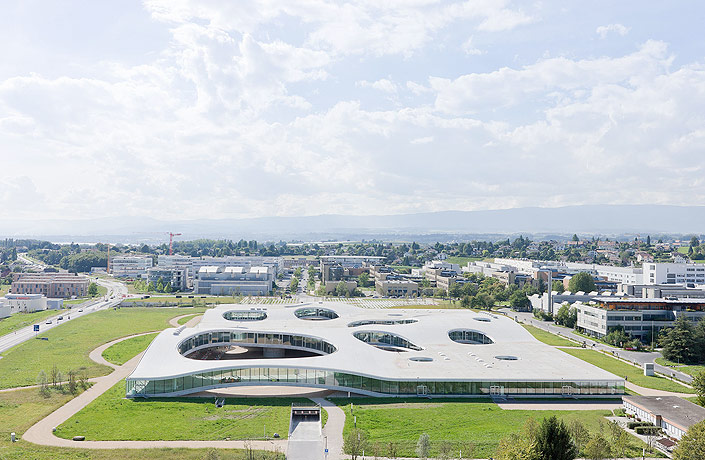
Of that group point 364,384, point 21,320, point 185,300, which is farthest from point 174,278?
point 364,384

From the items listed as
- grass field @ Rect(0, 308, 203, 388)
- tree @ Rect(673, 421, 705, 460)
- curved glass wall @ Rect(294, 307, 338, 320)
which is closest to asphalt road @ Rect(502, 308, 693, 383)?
tree @ Rect(673, 421, 705, 460)

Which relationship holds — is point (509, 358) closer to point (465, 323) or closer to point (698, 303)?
point (465, 323)

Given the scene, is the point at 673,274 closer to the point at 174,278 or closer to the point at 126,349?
the point at 126,349

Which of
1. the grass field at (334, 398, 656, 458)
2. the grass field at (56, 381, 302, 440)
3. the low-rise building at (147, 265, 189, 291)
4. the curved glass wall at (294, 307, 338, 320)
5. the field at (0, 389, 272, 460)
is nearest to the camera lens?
the field at (0, 389, 272, 460)

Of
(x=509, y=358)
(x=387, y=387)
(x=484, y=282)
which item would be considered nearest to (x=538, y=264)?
(x=484, y=282)

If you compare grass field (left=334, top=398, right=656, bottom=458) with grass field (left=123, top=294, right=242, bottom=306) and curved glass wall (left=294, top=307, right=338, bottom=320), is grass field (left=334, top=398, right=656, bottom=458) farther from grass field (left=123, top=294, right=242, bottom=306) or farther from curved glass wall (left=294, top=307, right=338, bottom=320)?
grass field (left=123, top=294, right=242, bottom=306)

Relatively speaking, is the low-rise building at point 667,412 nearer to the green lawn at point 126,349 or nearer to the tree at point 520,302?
the green lawn at point 126,349
